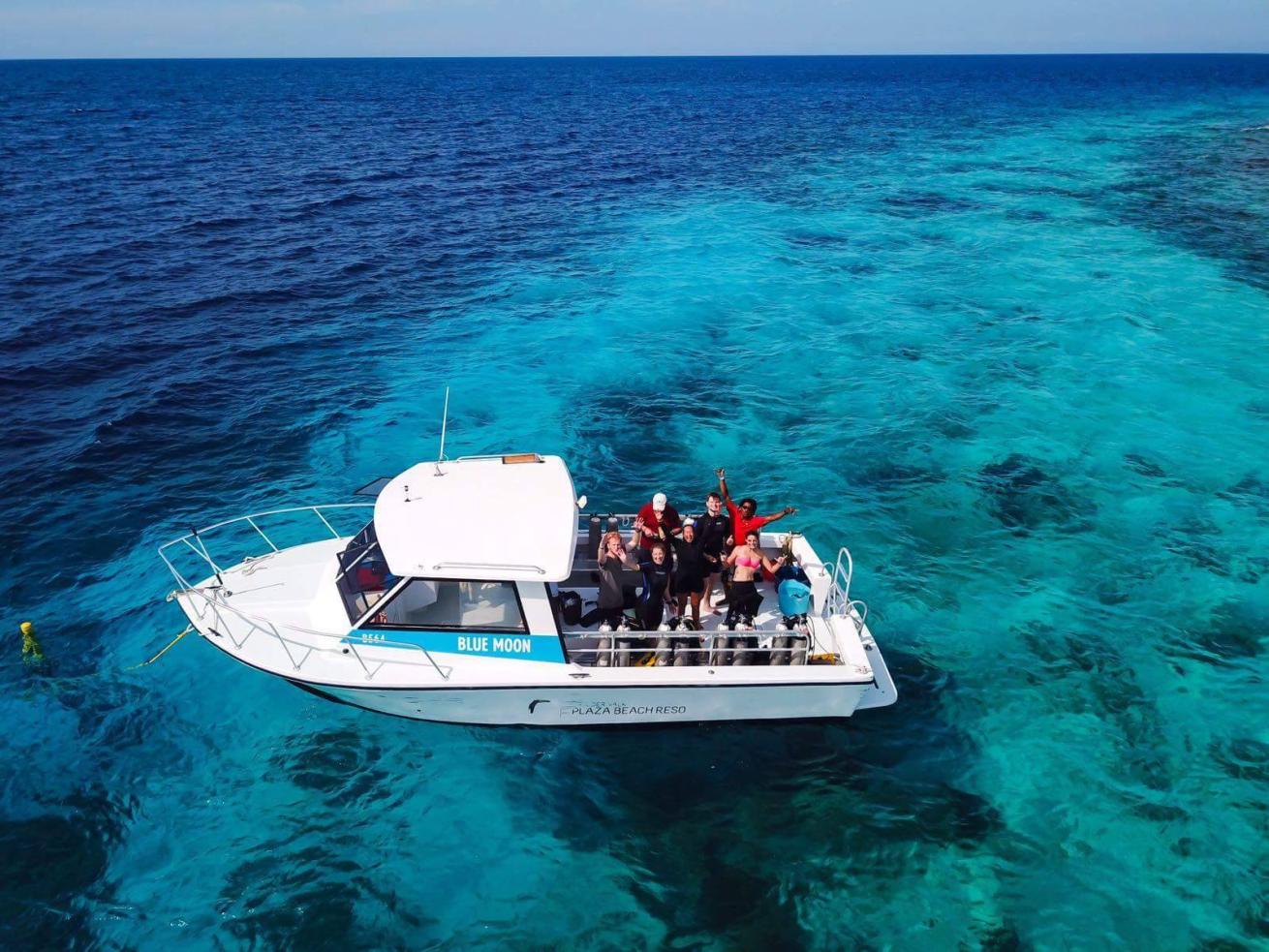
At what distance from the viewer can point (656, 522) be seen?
1314 cm

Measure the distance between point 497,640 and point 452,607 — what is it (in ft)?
2.69

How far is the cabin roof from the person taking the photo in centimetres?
1145

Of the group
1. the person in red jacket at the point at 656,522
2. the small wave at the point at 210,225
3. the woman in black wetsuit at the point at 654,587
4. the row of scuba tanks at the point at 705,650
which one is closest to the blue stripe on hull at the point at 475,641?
the row of scuba tanks at the point at 705,650

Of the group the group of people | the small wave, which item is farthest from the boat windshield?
the small wave

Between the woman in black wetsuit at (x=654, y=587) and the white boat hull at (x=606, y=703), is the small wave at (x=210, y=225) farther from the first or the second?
the woman in black wetsuit at (x=654, y=587)

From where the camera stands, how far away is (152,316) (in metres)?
30.0

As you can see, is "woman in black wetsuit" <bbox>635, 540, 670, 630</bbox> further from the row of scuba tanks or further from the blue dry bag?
the blue dry bag

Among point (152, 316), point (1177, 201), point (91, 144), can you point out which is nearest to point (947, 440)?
point (152, 316)

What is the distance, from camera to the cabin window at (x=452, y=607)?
11.8 meters

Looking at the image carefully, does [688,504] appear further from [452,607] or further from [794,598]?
[452,607]

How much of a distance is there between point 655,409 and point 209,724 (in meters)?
14.0

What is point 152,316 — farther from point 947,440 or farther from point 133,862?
point 947,440

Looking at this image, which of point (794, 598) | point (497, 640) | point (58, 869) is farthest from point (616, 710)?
point (58, 869)

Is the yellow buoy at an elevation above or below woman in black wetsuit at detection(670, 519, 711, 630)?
below
